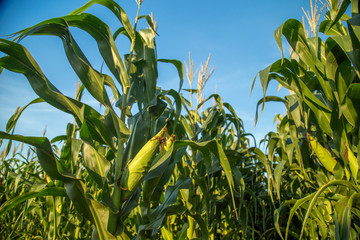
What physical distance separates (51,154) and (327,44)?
1.20 metres

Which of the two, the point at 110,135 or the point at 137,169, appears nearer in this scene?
the point at 137,169

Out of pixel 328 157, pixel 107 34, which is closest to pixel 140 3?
pixel 107 34

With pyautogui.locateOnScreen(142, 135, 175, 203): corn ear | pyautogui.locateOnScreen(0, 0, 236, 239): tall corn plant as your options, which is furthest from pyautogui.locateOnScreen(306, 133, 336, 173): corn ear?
pyautogui.locateOnScreen(142, 135, 175, 203): corn ear

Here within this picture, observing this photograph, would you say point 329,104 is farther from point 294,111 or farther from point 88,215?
point 88,215

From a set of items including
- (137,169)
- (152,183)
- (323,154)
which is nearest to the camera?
(137,169)

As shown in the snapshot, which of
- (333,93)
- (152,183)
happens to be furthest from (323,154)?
(152,183)

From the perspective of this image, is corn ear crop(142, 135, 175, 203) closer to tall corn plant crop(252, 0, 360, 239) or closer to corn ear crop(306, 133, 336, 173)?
tall corn plant crop(252, 0, 360, 239)

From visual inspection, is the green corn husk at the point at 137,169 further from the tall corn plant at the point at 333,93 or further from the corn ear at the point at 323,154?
the corn ear at the point at 323,154

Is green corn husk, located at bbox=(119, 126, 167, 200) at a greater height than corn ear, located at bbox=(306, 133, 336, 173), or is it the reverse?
corn ear, located at bbox=(306, 133, 336, 173)

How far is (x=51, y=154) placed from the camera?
2.59 feet

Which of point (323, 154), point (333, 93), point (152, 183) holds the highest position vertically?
point (333, 93)

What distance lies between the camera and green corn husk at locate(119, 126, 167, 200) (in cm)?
91

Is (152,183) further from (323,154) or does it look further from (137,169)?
(323,154)

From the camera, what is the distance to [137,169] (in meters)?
0.91
